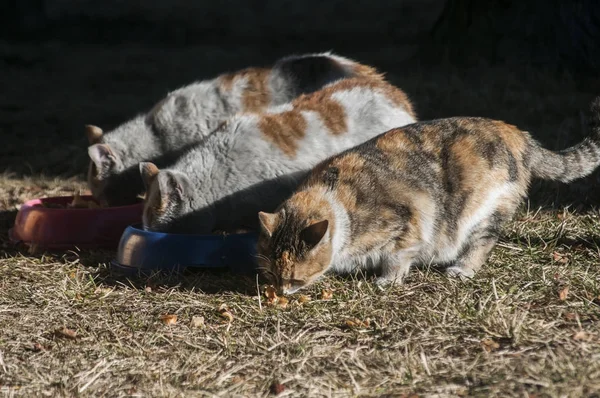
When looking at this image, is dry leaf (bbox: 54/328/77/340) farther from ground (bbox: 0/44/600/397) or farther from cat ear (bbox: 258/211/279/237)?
cat ear (bbox: 258/211/279/237)

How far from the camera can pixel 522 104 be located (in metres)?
10.7

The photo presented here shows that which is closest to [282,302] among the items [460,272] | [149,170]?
[460,272]

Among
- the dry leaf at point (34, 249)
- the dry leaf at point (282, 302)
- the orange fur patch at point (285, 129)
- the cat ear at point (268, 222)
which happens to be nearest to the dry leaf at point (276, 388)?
the dry leaf at point (282, 302)

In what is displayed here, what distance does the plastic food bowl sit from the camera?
6.50 metres

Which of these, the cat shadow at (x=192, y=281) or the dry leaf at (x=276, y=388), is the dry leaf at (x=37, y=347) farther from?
the dry leaf at (x=276, y=388)

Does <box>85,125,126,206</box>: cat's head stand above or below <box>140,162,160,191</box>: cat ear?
below

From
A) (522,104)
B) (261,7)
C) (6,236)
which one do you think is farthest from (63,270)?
(261,7)

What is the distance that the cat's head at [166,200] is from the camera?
6055 millimetres

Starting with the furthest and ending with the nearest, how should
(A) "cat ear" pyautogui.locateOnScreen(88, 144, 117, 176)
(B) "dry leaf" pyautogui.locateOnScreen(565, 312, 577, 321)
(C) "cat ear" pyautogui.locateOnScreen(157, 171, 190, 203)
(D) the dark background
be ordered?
(D) the dark background, (A) "cat ear" pyautogui.locateOnScreen(88, 144, 117, 176), (C) "cat ear" pyautogui.locateOnScreen(157, 171, 190, 203), (B) "dry leaf" pyautogui.locateOnScreen(565, 312, 577, 321)

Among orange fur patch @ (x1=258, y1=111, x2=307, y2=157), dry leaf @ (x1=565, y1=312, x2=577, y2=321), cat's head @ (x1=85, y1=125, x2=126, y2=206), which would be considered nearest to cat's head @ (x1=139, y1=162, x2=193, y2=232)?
orange fur patch @ (x1=258, y1=111, x2=307, y2=157)

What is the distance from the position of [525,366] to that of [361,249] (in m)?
1.58

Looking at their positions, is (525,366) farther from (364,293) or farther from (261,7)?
(261,7)

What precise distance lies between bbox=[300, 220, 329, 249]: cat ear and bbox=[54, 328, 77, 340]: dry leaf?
1426 millimetres

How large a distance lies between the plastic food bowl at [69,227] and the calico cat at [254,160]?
54 cm
